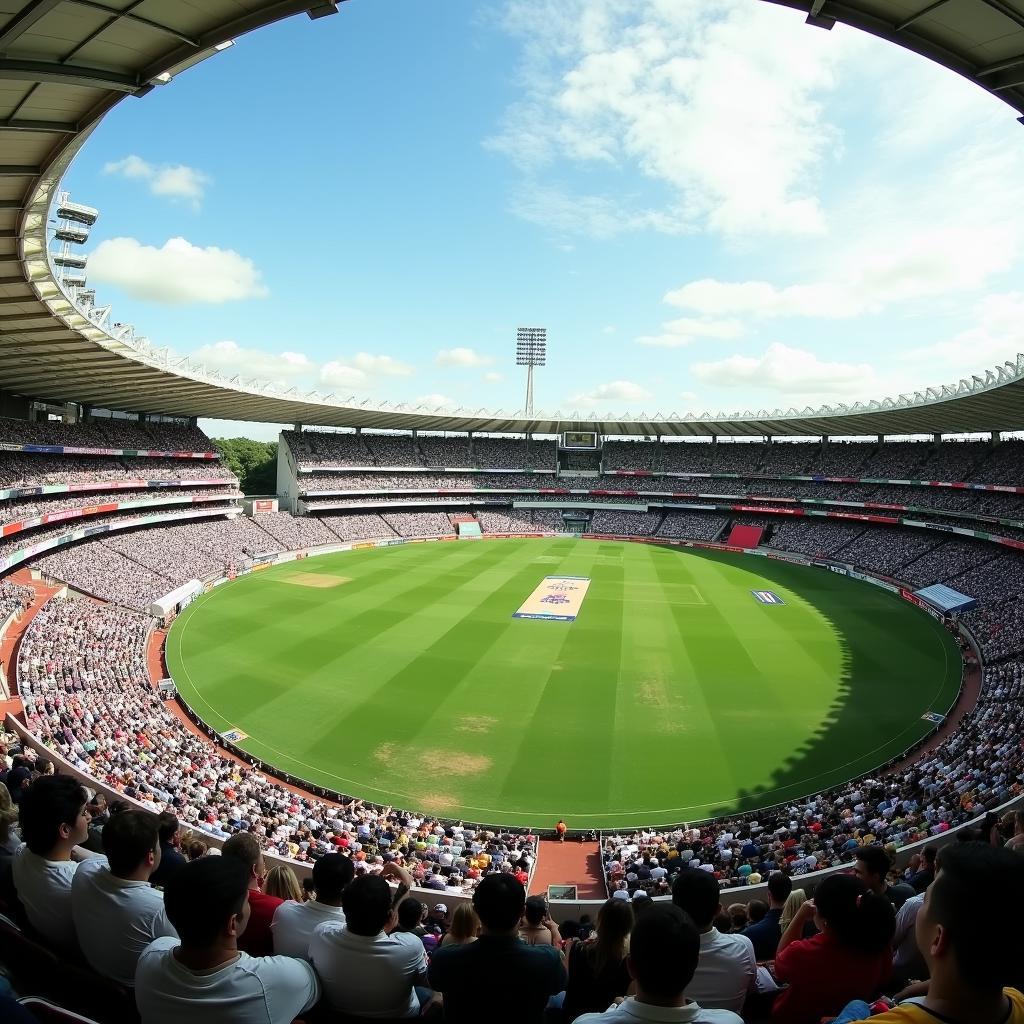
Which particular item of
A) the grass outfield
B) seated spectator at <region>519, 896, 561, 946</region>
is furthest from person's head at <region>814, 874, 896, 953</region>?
the grass outfield

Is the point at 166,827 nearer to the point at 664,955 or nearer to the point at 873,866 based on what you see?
the point at 664,955

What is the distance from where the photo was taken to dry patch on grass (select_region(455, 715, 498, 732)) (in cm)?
2112

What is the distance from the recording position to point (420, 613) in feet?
115

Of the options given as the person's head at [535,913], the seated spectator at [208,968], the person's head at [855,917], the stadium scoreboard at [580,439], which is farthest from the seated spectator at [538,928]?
the stadium scoreboard at [580,439]

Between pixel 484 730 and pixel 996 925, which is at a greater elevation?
pixel 996 925

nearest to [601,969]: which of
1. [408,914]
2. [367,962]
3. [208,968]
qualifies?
[367,962]

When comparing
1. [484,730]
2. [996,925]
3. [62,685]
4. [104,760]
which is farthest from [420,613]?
[996,925]

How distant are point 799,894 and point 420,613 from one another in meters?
30.5

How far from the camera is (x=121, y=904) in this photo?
12.2ft

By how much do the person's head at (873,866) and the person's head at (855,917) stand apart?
1902 millimetres

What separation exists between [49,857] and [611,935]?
370cm

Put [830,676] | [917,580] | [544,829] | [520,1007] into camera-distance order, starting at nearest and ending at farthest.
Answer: [520,1007] < [544,829] < [830,676] < [917,580]

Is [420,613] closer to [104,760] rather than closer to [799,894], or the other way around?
[104,760]

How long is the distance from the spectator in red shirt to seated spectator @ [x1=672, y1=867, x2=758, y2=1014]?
0.21 metres
